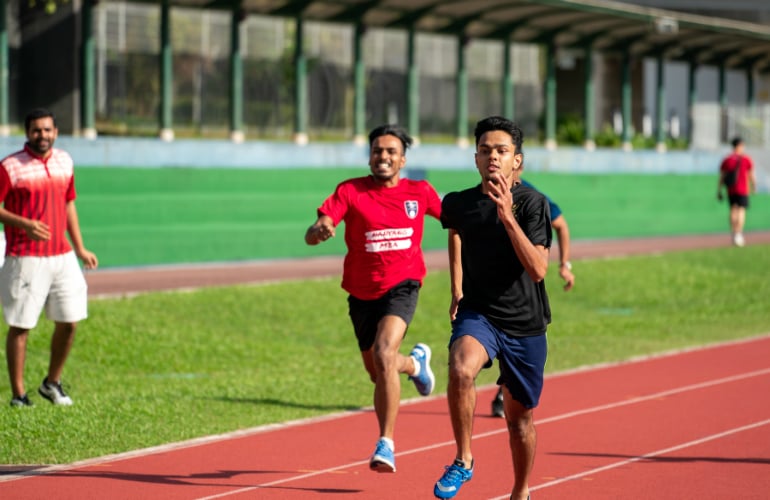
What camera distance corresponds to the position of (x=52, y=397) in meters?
11.2

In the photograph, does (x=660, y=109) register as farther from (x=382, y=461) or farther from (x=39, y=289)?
(x=382, y=461)

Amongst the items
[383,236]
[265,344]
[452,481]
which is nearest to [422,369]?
[383,236]

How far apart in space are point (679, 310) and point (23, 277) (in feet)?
42.4

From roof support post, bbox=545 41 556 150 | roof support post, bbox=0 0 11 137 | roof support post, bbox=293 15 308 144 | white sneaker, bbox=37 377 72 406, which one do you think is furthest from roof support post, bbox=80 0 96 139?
white sneaker, bbox=37 377 72 406

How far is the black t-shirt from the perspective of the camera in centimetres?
693

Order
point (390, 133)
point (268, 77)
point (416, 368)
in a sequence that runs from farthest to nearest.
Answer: point (268, 77), point (416, 368), point (390, 133)

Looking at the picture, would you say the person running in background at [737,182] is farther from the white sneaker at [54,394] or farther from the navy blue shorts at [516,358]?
the navy blue shorts at [516,358]

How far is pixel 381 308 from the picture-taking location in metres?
8.92

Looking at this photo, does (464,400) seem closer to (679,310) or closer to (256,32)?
(679,310)

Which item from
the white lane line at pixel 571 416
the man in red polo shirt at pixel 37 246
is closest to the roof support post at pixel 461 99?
the white lane line at pixel 571 416

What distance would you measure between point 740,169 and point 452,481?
23428 mm

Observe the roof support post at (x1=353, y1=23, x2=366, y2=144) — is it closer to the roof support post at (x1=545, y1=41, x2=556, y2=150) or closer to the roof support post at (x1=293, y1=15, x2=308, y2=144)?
the roof support post at (x1=293, y1=15, x2=308, y2=144)

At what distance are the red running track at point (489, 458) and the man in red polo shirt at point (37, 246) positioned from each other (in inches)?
67.3

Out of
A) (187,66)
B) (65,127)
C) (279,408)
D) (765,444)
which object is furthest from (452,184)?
(765,444)
